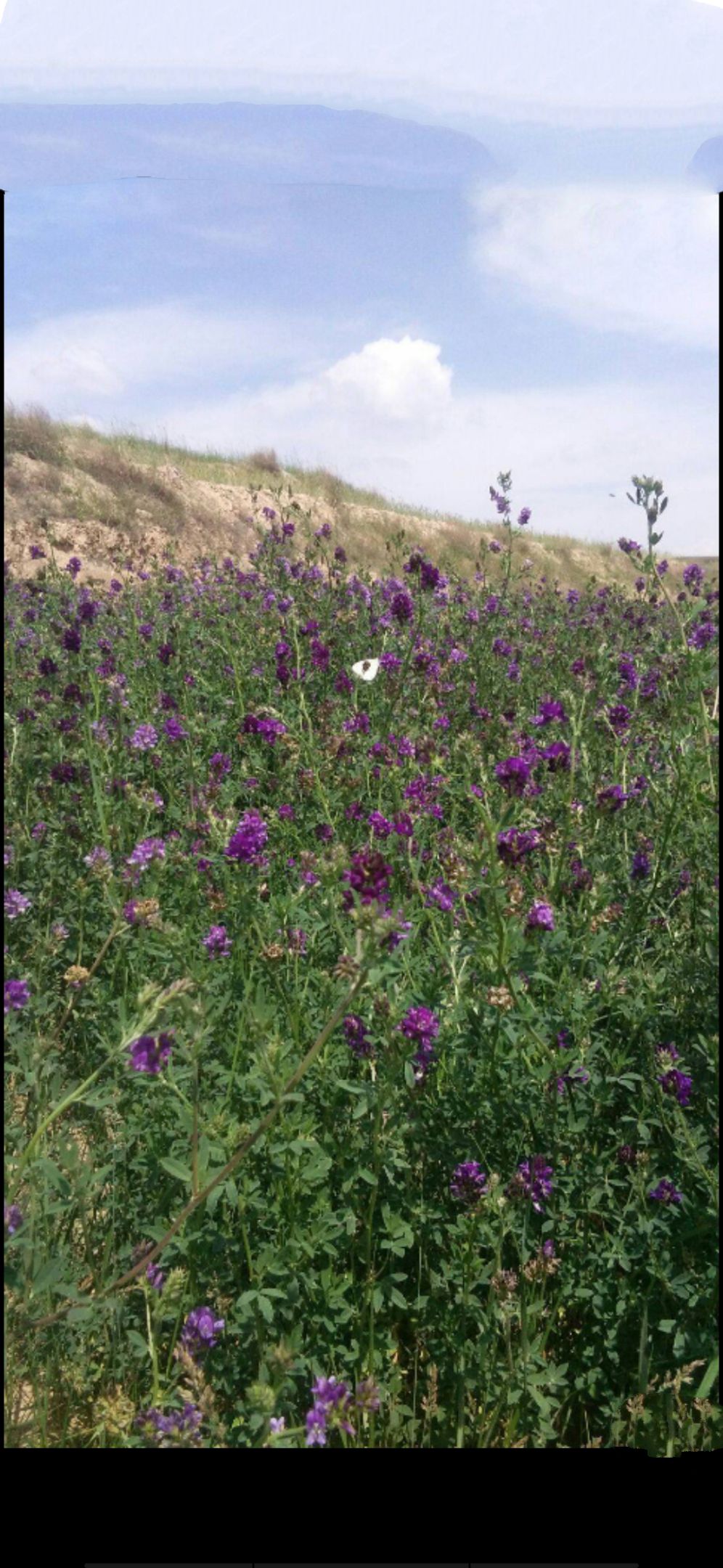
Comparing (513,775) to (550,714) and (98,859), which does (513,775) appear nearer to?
(550,714)

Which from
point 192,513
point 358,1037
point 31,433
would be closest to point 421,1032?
point 358,1037

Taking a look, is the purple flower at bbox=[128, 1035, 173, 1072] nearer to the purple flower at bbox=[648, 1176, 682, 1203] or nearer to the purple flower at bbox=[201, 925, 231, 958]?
the purple flower at bbox=[201, 925, 231, 958]

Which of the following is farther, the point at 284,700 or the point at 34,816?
the point at 284,700

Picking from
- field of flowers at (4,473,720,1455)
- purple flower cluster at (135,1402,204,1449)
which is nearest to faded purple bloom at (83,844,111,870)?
field of flowers at (4,473,720,1455)

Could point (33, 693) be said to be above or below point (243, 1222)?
above

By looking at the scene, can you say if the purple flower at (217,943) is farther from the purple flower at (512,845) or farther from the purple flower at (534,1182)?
the purple flower at (534,1182)

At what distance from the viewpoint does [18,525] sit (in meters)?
1.93

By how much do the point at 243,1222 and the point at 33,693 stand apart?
1.24 meters

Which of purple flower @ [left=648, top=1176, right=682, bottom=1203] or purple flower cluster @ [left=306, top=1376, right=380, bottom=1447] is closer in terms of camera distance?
purple flower cluster @ [left=306, top=1376, right=380, bottom=1447]

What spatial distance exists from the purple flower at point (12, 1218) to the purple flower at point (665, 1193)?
0.99 m

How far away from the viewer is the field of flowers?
1455 mm

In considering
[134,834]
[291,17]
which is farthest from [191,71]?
[134,834]

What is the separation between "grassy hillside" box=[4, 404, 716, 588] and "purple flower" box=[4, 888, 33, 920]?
2.06 feet

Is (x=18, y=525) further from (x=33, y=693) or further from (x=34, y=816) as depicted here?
(x=34, y=816)
